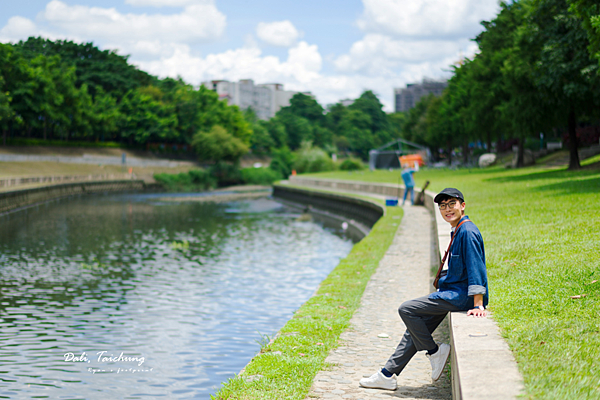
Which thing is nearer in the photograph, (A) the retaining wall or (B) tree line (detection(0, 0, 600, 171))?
(B) tree line (detection(0, 0, 600, 171))

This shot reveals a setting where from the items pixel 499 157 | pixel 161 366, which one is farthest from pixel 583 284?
pixel 499 157

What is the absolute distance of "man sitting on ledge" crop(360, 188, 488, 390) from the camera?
5.44 metres

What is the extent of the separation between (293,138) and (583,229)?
11665 cm

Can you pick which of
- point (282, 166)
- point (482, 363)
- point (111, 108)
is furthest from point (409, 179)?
point (111, 108)

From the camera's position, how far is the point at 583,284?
21.7 ft

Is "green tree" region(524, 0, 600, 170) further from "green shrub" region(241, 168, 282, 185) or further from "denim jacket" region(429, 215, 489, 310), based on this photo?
"green shrub" region(241, 168, 282, 185)

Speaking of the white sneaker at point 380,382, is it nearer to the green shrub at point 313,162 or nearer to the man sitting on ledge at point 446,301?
the man sitting on ledge at point 446,301

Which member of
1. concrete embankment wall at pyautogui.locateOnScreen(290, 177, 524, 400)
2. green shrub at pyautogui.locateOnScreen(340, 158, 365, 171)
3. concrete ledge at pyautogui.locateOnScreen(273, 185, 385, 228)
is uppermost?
green shrub at pyautogui.locateOnScreen(340, 158, 365, 171)

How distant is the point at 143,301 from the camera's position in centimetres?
1516

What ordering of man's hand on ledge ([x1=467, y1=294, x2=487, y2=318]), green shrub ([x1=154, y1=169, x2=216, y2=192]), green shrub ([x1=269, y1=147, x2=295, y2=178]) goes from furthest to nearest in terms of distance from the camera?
green shrub ([x1=269, y1=147, x2=295, y2=178]), green shrub ([x1=154, y1=169, x2=216, y2=192]), man's hand on ledge ([x1=467, y1=294, x2=487, y2=318])

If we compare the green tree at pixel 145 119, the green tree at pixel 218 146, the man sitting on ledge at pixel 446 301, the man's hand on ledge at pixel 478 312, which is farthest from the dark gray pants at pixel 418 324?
the green tree at pixel 145 119

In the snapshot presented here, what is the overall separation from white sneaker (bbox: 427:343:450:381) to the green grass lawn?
549 mm

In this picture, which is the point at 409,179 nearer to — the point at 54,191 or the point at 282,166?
the point at 54,191

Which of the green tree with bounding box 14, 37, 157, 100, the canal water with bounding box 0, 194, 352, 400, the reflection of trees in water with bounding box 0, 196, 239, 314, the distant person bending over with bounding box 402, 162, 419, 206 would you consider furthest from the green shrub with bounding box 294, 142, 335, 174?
the distant person bending over with bounding box 402, 162, 419, 206
